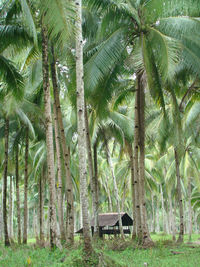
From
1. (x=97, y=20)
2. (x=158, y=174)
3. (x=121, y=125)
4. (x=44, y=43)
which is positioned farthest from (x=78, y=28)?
(x=158, y=174)

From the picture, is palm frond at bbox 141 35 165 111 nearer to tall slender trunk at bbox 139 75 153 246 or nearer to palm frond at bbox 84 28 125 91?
palm frond at bbox 84 28 125 91

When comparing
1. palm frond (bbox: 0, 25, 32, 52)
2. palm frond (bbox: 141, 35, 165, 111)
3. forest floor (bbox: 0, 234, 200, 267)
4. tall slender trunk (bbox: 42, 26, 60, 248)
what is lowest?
forest floor (bbox: 0, 234, 200, 267)

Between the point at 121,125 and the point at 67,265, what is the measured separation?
42.0ft

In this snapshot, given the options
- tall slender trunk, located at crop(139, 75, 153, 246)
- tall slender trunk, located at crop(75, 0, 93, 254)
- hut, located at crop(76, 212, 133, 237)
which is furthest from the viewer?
hut, located at crop(76, 212, 133, 237)

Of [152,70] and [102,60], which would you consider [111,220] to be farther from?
[102,60]

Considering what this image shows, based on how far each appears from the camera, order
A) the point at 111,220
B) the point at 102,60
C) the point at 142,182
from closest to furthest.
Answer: the point at 102,60 → the point at 142,182 → the point at 111,220

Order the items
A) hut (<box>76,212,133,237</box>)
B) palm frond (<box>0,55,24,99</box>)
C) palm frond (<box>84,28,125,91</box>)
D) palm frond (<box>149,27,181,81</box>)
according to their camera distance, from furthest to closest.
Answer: hut (<box>76,212,133,237</box>) → palm frond (<box>0,55,24,99</box>) → palm frond (<box>84,28,125,91</box>) → palm frond (<box>149,27,181,81</box>)

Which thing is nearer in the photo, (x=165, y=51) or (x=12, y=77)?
(x=165, y=51)

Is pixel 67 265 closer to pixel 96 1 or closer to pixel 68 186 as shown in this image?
pixel 68 186

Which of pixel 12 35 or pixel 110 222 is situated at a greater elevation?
pixel 12 35

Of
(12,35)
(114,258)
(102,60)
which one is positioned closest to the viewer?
(114,258)

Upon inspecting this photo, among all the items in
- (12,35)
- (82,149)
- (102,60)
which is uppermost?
(12,35)

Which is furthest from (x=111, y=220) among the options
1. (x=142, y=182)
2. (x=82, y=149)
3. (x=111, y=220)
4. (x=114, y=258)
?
(x=82, y=149)

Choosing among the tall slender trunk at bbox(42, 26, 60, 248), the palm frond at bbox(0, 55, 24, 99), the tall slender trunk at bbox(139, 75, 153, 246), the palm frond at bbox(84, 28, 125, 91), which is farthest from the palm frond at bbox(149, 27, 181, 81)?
the palm frond at bbox(0, 55, 24, 99)
